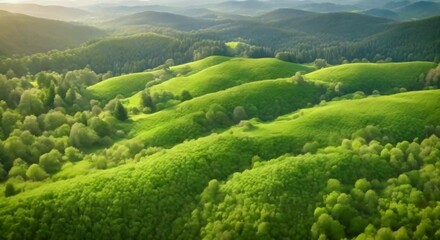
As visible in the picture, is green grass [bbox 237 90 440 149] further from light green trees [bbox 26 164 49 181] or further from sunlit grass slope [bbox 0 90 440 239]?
light green trees [bbox 26 164 49 181]

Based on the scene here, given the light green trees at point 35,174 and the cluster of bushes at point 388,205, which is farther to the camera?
the light green trees at point 35,174

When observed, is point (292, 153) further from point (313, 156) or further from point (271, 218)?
point (271, 218)

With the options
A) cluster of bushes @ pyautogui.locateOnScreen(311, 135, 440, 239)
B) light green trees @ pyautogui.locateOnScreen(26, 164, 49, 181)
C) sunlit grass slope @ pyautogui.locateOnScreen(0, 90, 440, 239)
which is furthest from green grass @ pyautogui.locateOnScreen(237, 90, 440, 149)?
light green trees @ pyautogui.locateOnScreen(26, 164, 49, 181)

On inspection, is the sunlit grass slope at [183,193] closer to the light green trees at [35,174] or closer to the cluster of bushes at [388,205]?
the cluster of bushes at [388,205]

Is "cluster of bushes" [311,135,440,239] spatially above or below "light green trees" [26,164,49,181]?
above

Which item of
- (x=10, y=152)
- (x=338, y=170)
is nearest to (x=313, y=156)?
(x=338, y=170)

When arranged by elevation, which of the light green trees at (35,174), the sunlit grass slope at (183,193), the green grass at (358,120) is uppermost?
the green grass at (358,120)

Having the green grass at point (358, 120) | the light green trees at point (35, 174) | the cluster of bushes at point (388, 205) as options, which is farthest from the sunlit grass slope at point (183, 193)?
the light green trees at point (35, 174)

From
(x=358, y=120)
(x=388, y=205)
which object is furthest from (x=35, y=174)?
(x=358, y=120)

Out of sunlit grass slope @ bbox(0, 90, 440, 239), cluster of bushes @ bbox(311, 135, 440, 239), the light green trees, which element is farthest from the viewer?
the light green trees

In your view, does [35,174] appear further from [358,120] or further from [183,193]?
[358,120]
